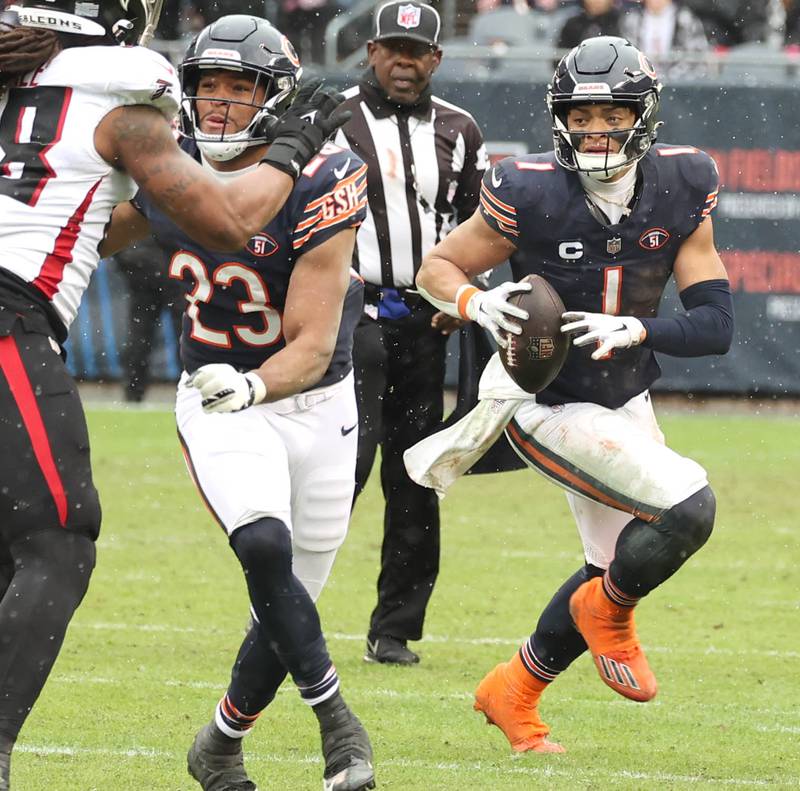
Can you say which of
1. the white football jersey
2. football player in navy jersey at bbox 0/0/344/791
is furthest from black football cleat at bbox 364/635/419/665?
the white football jersey

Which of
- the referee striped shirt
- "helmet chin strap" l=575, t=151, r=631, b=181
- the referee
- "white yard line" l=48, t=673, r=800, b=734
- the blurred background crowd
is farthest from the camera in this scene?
the blurred background crowd

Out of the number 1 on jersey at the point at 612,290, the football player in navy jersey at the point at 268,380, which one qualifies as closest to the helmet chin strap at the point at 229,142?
the football player in navy jersey at the point at 268,380

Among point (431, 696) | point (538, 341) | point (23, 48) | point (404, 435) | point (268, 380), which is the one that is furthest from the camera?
point (404, 435)

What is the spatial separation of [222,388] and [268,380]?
147 mm

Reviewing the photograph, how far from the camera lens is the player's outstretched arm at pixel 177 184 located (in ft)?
9.80

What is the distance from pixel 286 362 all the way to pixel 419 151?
6.76 ft

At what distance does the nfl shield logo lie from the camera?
5375 millimetres

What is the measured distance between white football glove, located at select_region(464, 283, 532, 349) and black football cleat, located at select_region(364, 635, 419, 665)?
4.70 feet

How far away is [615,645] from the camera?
3861 millimetres

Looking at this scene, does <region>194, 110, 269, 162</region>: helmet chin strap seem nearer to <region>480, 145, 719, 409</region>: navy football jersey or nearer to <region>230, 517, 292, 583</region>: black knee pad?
<region>480, 145, 719, 409</region>: navy football jersey

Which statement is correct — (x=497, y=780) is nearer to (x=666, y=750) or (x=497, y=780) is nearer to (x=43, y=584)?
(x=666, y=750)

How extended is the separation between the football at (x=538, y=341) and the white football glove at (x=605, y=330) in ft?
0.09

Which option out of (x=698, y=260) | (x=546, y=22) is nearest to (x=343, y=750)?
(x=698, y=260)

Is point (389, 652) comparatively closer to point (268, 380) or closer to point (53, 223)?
point (268, 380)
